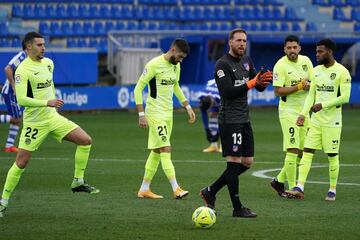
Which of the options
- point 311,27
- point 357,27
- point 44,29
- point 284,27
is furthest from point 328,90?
point 357,27

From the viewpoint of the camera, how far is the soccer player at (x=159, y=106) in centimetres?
1345

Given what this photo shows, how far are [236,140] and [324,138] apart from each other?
2.15 m

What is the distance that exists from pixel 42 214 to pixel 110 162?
663cm

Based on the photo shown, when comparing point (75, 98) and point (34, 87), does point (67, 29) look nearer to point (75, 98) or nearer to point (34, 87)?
point (75, 98)

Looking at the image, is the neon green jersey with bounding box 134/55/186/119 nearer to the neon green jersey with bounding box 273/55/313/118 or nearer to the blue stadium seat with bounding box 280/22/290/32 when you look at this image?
the neon green jersey with bounding box 273/55/313/118

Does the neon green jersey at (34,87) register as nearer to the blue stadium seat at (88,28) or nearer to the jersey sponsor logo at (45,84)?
the jersey sponsor logo at (45,84)

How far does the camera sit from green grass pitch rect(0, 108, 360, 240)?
10328 mm

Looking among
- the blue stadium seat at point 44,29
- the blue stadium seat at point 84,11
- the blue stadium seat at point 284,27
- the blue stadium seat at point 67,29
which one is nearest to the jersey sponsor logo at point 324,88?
the blue stadium seat at point 44,29

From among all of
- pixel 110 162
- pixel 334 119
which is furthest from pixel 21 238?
pixel 110 162

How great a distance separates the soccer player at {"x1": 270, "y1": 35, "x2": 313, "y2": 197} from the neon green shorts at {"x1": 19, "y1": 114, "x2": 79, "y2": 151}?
10.6 feet

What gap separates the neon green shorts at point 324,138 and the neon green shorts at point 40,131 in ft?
10.9

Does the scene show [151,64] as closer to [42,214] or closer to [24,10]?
[42,214]

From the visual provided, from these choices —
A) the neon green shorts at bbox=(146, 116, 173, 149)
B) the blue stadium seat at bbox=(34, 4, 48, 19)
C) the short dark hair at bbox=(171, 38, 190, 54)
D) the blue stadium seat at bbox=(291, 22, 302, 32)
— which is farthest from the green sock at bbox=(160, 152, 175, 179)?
the blue stadium seat at bbox=(291, 22, 302, 32)

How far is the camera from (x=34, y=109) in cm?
1225
